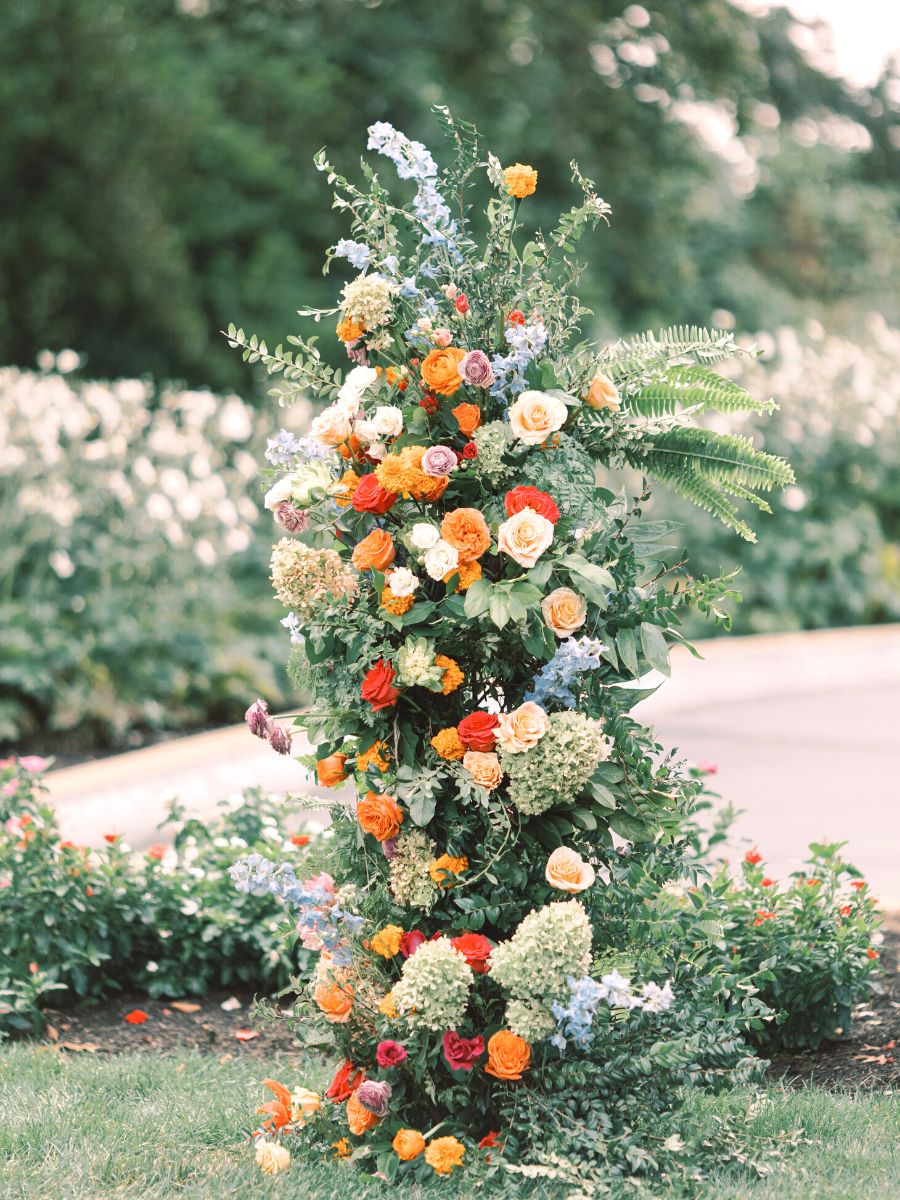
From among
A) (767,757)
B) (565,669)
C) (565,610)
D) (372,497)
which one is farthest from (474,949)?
(767,757)

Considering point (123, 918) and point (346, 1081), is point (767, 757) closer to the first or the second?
point (123, 918)

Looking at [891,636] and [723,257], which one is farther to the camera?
[723,257]

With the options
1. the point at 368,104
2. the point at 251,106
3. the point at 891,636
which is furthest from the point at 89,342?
the point at 891,636

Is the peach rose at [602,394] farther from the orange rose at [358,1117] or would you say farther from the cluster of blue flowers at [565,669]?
the orange rose at [358,1117]

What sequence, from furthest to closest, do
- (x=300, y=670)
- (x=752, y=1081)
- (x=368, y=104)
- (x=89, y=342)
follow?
(x=368, y=104) < (x=89, y=342) < (x=752, y=1081) < (x=300, y=670)

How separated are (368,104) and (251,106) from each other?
1133mm

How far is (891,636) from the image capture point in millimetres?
10367

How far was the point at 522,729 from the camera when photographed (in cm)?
281

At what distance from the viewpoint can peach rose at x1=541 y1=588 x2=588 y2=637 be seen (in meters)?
2.84

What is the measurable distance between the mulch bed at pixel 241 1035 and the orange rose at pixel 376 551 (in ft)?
5.23

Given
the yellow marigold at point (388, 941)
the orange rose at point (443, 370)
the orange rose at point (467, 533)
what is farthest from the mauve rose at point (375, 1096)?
the orange rose at point (443, 370)

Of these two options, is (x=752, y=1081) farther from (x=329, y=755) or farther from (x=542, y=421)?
(x=542, y=421)

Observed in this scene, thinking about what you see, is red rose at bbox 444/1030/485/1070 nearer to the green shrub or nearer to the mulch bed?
A: the mulch bed

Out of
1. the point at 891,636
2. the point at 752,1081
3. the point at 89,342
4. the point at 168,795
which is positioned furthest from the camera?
the point at 89,342
